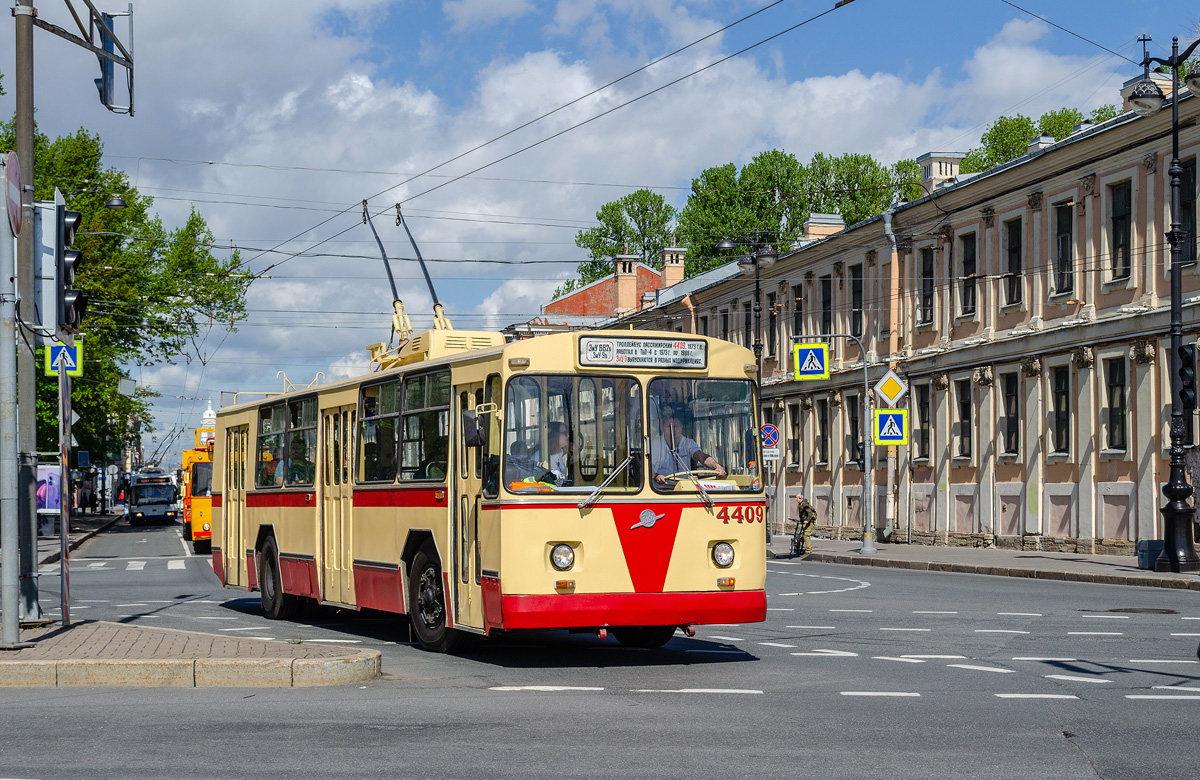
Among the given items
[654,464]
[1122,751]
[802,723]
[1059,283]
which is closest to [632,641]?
[654,464]

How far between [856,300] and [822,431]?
17.3ft

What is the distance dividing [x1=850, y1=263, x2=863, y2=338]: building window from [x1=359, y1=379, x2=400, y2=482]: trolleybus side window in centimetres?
3278

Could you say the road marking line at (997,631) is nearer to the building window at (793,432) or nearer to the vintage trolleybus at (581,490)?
the vintage trolleybus at (581,490)

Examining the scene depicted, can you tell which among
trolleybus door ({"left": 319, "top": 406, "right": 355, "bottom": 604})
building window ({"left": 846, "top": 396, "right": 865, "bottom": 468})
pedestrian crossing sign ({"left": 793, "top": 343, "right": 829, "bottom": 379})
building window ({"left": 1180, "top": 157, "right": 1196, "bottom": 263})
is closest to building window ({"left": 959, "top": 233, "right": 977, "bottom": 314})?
pedestrian crossing sign ({"left": 793, "top": 343, "right": 829, "bottom": 379})

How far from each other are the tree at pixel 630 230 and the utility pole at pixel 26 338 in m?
75.9

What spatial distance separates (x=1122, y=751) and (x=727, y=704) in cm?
284

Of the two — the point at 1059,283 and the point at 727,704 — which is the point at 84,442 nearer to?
the point at 1059,283

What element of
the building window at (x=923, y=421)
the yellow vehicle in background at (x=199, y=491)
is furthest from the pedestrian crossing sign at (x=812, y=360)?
the yellow vehicle in background at (x=199, y=491)

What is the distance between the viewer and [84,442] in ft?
195

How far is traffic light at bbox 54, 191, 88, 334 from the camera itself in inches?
555

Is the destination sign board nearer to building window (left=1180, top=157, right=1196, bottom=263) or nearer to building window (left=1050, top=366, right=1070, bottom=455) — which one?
building window (left=1180, top=157, right=1196, bottom=263)

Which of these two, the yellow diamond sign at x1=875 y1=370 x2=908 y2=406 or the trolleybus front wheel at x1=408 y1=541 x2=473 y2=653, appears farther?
the yellow diamond sign at x1=875 y1=370 x2=908 y2=406

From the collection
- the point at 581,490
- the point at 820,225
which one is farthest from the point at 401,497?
the point at 820,225

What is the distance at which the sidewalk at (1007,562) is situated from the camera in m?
25.1
